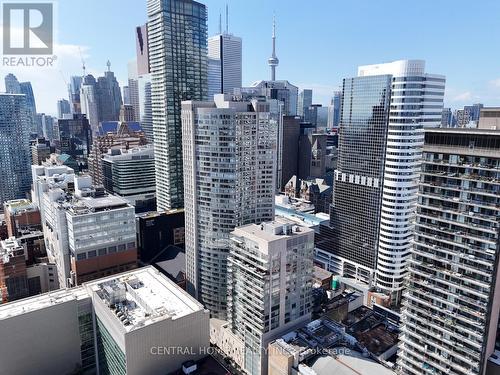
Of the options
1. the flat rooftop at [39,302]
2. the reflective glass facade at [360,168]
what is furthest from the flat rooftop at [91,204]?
the reflective glass facade at [360,168]

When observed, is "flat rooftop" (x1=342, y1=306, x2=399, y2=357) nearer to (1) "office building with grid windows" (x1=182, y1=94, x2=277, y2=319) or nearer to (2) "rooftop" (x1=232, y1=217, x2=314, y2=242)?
(2) "rooftop" (x1=232, y1=217, x2=314, y2=242)

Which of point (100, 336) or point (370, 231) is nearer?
point (100, 336)

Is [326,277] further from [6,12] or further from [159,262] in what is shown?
[6,12]

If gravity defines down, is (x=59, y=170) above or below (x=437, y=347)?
above

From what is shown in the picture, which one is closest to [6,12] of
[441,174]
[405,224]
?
[441,174]

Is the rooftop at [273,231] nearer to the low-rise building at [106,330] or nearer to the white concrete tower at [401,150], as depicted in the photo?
the low-rise building at [106,330]
